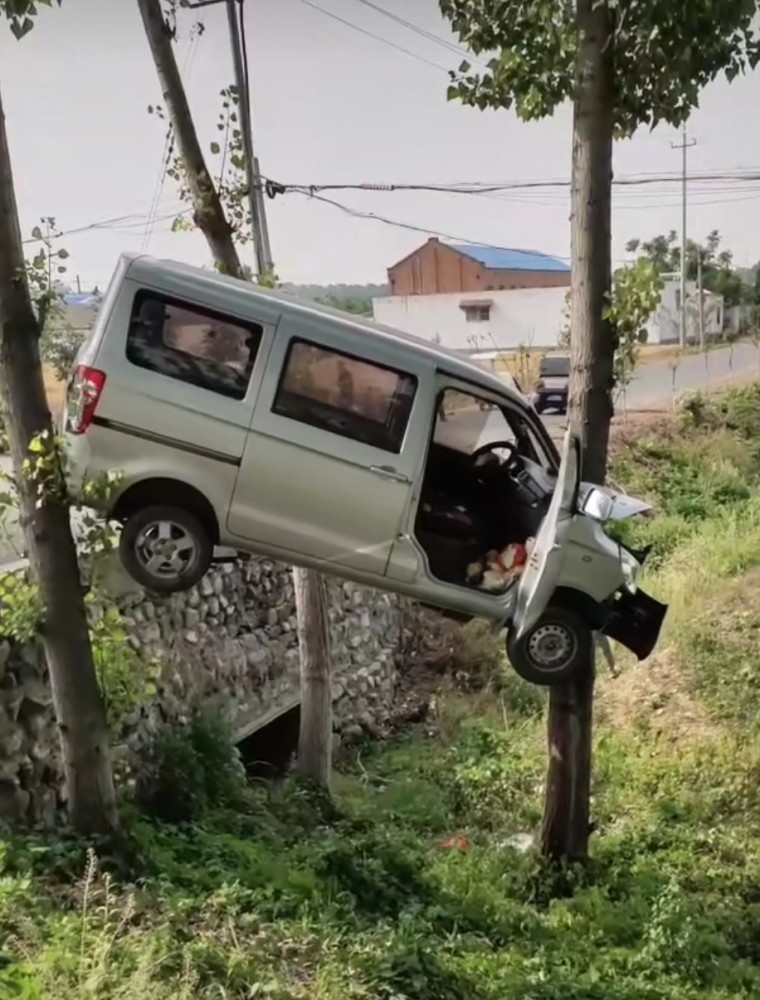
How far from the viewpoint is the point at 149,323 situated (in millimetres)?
3822

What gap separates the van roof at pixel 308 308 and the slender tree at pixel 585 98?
1158mm

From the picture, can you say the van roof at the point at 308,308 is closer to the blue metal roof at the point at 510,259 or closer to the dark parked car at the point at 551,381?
the blue metal roof at the point at 510,259

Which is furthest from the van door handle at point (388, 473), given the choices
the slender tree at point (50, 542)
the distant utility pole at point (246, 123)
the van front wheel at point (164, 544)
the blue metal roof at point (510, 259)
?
the blue metal roof at point (510, 259)

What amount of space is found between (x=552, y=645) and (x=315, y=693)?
9.08 ft

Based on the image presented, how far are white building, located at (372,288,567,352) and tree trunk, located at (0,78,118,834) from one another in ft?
25.2

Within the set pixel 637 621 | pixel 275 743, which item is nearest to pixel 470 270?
pixel 275 743

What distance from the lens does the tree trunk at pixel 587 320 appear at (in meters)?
4.97

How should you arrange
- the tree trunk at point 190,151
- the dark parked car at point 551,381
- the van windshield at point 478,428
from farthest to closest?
1. the dark parked car at point 551,381
2. the tree trunk at point 190,151
3. the van windshield at point 478,428

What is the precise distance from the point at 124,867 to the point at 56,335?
2622mm

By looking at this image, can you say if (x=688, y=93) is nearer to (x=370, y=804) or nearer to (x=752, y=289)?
(x=370, y=804)

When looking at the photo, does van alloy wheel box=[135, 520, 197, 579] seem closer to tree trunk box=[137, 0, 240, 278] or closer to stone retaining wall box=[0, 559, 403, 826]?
stone retaining wall box=[0, 559, 403, 826]

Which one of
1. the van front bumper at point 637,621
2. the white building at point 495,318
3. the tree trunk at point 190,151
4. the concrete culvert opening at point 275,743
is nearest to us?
the van front bumper at point 637,621

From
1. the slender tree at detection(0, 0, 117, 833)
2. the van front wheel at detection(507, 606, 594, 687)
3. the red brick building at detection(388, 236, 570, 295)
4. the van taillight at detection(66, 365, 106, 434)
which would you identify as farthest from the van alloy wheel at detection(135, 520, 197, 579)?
the red brick building at detection(388, 236, 570, 295)

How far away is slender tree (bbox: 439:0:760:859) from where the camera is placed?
477 cm
